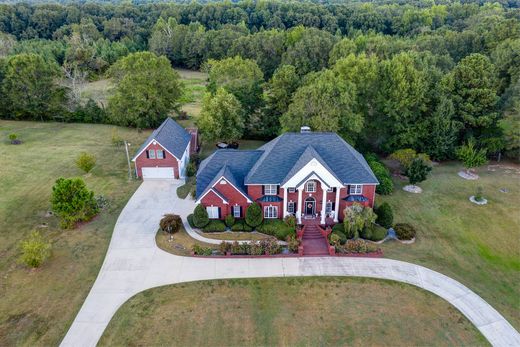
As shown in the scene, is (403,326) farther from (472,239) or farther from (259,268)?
(472,239)

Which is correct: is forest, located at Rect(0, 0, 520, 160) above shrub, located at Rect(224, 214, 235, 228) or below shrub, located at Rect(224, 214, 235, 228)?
above

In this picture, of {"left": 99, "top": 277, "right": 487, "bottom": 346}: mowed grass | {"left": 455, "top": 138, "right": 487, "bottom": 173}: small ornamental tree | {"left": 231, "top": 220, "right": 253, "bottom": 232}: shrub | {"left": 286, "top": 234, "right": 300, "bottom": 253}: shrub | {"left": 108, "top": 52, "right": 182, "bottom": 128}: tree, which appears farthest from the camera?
{"left": 108, "top": 52, "right": 182, "bottom": 128}: tree

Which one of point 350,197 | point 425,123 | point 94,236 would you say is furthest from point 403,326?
point 425,123

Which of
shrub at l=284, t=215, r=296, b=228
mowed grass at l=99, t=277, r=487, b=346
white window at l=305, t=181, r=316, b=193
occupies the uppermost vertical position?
white window at l=305, t=181, r=316, b=193

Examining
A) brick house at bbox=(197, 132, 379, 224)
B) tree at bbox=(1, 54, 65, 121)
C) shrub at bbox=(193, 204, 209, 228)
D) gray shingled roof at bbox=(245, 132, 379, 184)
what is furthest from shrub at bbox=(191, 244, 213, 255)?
tree at bbox=(1, 54, 65, 121)

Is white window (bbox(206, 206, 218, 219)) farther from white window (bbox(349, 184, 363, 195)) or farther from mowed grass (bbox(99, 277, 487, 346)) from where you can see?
white window (bbox(349, 184, 363, 195))

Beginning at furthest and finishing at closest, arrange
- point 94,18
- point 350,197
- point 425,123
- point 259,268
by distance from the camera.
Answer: point 94,18 → point 425,123 → point 350,197 → point 259,268

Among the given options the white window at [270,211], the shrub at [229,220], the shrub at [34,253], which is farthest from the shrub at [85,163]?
the white window at [270,211]
